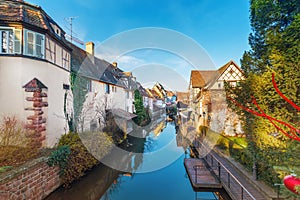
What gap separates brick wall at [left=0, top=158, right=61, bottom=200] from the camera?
5.39m

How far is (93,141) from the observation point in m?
10.5

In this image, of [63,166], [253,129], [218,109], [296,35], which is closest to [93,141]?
[63,166]

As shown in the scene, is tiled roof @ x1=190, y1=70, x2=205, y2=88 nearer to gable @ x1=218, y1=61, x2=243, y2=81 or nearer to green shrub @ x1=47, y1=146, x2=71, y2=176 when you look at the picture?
gable @ x1=218, y1=61, x2=243, y2=81

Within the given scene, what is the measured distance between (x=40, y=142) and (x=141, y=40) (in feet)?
35.5

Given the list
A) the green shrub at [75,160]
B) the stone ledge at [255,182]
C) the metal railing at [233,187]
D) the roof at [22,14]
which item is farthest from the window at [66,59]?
the stone ledge at [255,182]

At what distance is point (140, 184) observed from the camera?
934 centimetres

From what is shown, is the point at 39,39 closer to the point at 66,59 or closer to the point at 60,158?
the point at 66,59

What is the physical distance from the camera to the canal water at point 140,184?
787 cm

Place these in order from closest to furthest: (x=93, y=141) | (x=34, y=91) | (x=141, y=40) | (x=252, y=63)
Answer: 1. (x=252, y=63)
2. (x=34, y=91)
3. (x=93, y=141)
4. (x=141, y=40)

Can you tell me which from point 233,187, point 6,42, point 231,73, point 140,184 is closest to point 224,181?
point 233,187

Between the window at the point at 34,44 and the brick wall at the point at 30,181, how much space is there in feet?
17.9

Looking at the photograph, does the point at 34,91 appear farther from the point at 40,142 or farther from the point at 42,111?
the point at 40,142

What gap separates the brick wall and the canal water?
569 millimetres

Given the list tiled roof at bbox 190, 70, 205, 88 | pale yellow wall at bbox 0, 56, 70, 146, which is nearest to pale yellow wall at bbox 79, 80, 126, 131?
pale yellow wall at bbox 0, 56, 70, 146
